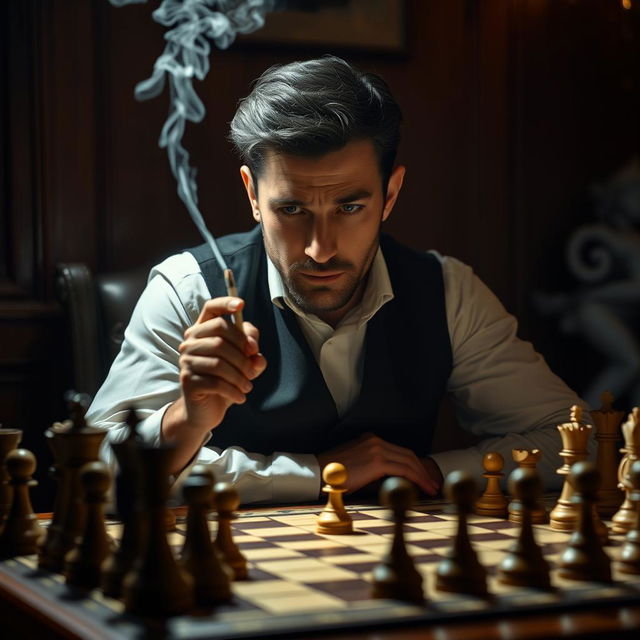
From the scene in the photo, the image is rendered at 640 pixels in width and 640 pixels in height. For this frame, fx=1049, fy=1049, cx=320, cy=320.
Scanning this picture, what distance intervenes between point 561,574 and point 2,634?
2.36ft

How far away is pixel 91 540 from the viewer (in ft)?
4.23

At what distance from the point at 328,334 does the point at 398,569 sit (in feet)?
3.98

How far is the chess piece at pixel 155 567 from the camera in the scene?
1.09m

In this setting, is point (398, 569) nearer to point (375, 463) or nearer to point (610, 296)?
point (375, 463)

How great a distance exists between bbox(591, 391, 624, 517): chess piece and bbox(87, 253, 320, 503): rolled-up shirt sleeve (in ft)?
1.76

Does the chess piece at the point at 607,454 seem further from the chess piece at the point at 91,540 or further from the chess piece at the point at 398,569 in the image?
the chess piece at the point at 91,540

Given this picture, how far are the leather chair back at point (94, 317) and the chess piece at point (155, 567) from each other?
59.2 inches

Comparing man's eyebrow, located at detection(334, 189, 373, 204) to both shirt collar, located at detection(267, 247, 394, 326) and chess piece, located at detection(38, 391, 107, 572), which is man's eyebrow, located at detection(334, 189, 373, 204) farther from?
chess piece, located at detection(38, 391, 107, 572)

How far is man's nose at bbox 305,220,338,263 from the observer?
2164 mm

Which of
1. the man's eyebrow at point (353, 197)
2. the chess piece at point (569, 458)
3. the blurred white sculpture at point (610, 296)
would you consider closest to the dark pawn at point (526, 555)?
the chess piece at point (569, 458)

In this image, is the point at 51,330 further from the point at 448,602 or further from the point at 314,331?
the point at 448,602

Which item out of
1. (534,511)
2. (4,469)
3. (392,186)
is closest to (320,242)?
(392,186)

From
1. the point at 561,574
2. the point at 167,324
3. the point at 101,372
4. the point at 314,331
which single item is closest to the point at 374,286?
the point at 314,331

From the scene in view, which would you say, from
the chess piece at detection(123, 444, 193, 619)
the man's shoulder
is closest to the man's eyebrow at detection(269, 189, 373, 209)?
the man's shoulder
